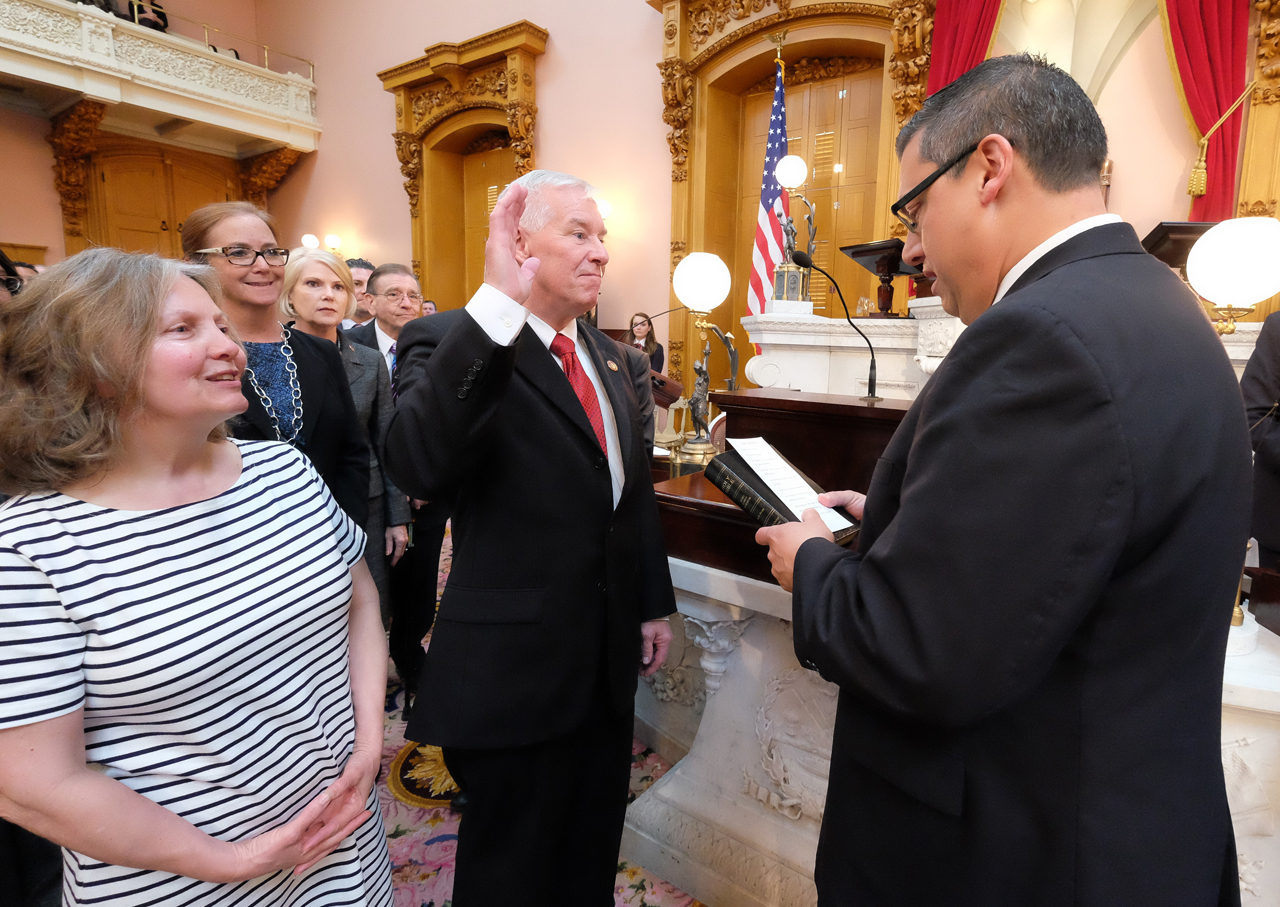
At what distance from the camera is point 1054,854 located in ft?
2.59

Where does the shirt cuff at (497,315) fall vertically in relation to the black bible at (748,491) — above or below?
above

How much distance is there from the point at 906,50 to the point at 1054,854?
662 centimetres

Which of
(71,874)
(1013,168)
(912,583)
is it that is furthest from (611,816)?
(1013,168)

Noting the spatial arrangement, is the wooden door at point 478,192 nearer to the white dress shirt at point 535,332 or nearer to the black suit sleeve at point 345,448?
the black suit sleeve at point 345,448

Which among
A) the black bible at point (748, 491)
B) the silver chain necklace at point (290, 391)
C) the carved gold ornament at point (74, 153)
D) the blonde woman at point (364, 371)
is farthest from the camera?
the carved gold ornament at point (74, 153)

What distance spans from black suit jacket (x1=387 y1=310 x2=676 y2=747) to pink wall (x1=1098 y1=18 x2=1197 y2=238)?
18.4 feet

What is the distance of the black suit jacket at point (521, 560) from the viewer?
1267 mm

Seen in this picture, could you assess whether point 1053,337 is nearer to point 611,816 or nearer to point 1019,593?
point 1019,593

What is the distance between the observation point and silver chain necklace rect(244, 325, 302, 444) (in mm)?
1771

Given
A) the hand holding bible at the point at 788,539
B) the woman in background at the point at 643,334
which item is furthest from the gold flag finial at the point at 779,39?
the hand holding bible at the point at 788,539

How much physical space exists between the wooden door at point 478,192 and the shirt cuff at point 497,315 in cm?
903

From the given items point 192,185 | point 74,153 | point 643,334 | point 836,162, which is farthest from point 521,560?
point 192,185

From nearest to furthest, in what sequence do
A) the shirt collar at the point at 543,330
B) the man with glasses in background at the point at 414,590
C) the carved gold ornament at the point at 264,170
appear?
the shirt collar at the point at 543,330
the man with glasses in background at the point at 414,590
the carved gold ornament at the point at 264,170

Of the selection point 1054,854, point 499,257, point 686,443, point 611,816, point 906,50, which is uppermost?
point 906,50
